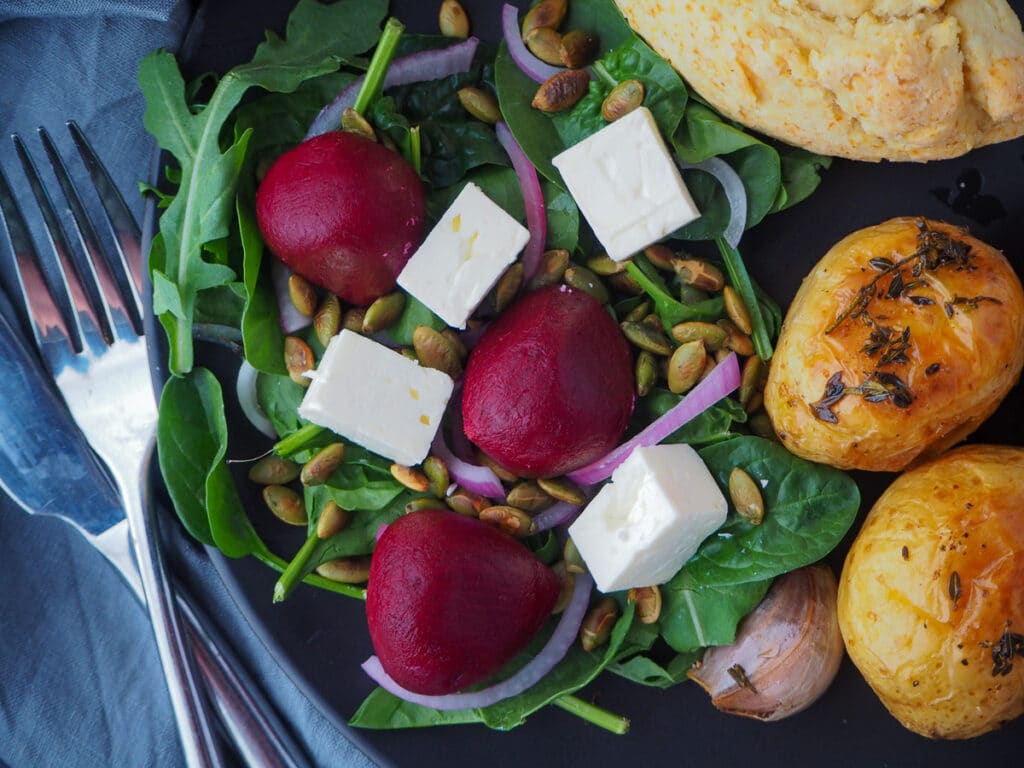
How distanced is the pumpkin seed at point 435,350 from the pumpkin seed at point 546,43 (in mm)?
689

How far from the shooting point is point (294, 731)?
264 cm

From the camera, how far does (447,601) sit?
7.00ft

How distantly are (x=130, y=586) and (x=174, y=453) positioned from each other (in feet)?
1.83

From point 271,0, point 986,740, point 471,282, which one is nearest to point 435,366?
point 471,282

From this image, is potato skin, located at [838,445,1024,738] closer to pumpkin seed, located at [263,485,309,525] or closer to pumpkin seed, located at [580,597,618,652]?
pumpkin seed, located at [580,597,618,652]

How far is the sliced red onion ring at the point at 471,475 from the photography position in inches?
91.5

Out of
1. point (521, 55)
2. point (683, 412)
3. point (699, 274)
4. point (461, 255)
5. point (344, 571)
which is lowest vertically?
point (344, 571)

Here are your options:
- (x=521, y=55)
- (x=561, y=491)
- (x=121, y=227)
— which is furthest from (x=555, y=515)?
(x=121, y=227)

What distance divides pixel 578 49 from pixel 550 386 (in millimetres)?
790

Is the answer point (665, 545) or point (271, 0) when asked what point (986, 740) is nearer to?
point (665, 545)

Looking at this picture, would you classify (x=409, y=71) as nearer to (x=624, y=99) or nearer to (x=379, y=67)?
(x=379, y=67)

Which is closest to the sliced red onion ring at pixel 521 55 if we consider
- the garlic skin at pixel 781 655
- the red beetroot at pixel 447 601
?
the red beetroot at pixel 447 601

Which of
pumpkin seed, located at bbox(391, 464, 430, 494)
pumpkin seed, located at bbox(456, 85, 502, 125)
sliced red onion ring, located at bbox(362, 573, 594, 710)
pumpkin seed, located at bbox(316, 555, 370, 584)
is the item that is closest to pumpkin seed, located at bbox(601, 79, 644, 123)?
pumpkin seed, located at bbox(456, 85, 502, 125)

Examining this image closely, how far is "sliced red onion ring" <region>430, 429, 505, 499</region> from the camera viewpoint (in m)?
2.32
